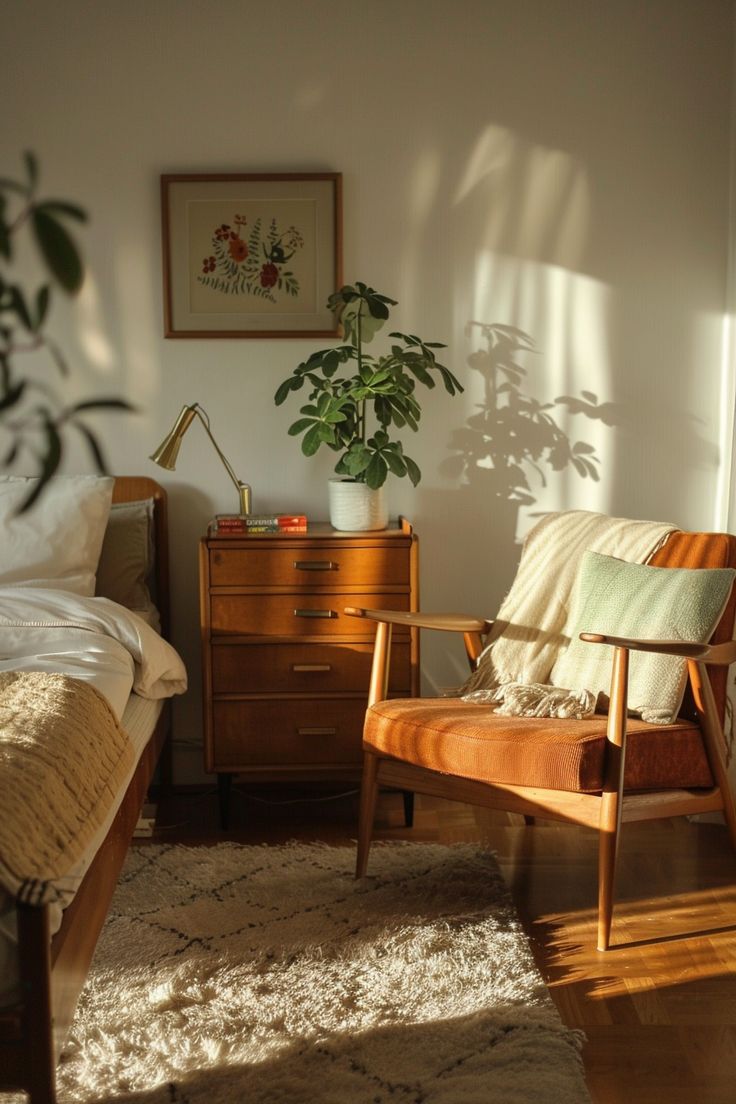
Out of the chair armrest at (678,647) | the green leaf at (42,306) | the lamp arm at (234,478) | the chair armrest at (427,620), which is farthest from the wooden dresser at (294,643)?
the green leaf at (42,306)

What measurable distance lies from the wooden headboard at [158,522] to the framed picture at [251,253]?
0.48m

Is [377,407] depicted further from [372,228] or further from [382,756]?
[382,756]

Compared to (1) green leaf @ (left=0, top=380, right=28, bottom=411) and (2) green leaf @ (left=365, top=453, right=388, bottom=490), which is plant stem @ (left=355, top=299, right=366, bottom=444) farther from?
(1) green leaf @ (left=0, top=380, right=28, bottom=411)

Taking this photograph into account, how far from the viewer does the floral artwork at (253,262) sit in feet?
11.2

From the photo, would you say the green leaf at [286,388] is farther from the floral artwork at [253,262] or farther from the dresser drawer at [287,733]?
the dresser drawer at [287,733]

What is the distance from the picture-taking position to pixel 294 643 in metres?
3.13

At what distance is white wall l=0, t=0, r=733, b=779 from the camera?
3.37 meters

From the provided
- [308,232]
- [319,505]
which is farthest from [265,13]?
[319,505]

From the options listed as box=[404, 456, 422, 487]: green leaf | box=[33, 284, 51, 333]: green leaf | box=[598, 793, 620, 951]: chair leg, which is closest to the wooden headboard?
box=[404, 456, 422, 487]: green leaf

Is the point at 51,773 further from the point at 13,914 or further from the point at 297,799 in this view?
the point at 297,799

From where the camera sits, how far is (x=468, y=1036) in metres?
1.99

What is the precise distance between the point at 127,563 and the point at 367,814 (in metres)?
1.10

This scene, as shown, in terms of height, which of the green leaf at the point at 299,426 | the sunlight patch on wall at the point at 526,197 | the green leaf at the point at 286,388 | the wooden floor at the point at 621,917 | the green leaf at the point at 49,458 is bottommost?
the wooden floor at the point at 621,917

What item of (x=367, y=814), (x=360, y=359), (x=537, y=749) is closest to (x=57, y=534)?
(x=360, y=359)
